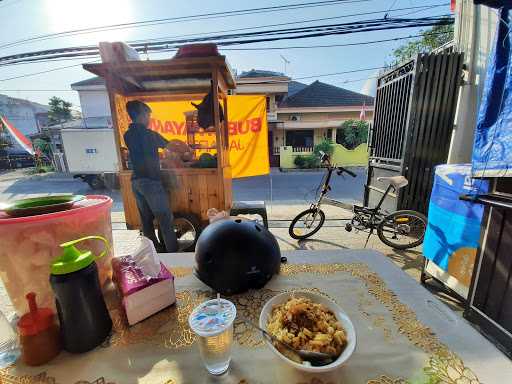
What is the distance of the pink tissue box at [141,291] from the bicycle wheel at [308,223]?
9.66 feet

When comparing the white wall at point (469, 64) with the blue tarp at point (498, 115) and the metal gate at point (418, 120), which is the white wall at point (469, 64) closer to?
the metal gate at point (418, 120)

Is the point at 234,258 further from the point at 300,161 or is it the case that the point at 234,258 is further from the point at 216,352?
the point at 300,161

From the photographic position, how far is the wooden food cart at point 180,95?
235 centimetres

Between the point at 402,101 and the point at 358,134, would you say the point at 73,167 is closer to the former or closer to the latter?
the point at 402,101

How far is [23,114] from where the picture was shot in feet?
65.6

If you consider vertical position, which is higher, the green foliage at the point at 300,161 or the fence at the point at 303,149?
the fence at the point at 303,149

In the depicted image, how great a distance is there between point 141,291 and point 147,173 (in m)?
1.99

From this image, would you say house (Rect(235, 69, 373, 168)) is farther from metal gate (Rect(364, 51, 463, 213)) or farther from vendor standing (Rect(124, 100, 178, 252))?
vendor standing (Rect(124, 100, 178, 252))

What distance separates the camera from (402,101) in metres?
3.65

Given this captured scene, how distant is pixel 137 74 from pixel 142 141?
2.53 ft

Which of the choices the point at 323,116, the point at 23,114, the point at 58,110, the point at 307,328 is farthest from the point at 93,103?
the point at 307,328

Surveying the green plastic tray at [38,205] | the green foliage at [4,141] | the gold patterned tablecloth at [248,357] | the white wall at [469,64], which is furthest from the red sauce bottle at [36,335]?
the green foliage at [4,141]

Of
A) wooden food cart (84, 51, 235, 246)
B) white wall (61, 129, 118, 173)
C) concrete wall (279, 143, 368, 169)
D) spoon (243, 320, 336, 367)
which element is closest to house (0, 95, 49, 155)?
white wall (61, 129, 118, 173)

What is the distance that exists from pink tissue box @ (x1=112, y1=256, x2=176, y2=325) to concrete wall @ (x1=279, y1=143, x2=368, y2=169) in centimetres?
1228
